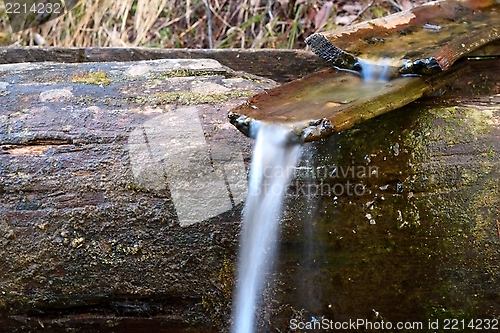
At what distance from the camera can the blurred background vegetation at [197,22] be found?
3.23 metres

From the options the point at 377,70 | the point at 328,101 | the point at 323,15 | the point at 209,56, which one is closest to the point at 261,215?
the point at 328,101

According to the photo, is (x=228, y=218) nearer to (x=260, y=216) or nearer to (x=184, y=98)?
(x=260, y=216)

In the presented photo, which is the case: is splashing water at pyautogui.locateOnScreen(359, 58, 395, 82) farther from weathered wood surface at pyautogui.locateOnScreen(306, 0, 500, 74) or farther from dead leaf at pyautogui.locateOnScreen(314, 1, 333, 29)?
dead leaf at pyautogui.locateOnScreen(314, 1, 333, 29)

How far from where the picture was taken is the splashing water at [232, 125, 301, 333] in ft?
3.93

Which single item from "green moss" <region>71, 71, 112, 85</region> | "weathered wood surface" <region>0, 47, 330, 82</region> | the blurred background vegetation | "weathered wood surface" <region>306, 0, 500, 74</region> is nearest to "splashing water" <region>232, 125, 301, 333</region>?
"weathered wood surface" <region>306, 0, 500, 74</region>

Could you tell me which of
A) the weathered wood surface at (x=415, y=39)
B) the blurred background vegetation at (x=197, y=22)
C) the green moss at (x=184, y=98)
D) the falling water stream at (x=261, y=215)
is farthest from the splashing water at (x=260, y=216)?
the blurred background vegetation at (x=197, y=22)

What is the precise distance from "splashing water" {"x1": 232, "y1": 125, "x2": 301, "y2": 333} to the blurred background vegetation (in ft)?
7.01

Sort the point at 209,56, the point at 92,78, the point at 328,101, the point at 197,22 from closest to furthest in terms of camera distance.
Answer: the point at 328,101
the point at 92,78
the point at 209,56
the point at 197,22

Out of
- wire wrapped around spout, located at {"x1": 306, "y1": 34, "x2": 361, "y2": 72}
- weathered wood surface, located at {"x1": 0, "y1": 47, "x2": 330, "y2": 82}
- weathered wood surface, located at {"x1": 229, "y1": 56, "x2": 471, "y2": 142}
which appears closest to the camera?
weathered wood surface, located at {"x1": 229, "y1": 56, "x2": 471, "y2": 142}

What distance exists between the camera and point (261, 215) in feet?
4.05

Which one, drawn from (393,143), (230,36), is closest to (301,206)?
(393,143)

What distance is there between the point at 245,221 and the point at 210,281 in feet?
0.62

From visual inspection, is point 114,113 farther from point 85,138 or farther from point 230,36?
point 230,36

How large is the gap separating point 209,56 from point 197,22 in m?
1.69
